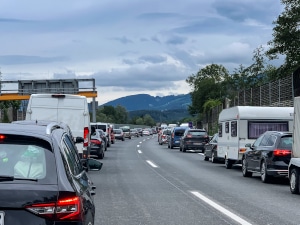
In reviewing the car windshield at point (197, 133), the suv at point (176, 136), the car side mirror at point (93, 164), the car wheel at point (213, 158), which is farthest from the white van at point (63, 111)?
the suv at point (176, 136)

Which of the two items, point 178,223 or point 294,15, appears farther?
point 294,15

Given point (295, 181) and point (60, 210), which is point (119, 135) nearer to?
point (295, 181)

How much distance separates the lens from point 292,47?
5969 centimetres

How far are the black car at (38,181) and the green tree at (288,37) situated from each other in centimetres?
Result: 5435

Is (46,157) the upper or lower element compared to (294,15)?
lower

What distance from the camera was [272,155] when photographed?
18875 mm

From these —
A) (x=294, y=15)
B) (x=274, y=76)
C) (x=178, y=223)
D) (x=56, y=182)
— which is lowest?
(x=178, y=223)

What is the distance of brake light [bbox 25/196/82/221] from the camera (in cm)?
518

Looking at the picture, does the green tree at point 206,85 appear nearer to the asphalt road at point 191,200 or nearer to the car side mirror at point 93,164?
the asphalt road at point 191,200

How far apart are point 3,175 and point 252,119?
1993 cm

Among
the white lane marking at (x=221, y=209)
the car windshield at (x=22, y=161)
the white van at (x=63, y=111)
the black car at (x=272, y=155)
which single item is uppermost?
the white van at (x=63, y=111)

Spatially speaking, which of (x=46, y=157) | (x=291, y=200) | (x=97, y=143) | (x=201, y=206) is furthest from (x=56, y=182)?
(x=97, y=143)

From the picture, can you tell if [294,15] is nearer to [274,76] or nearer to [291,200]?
[274,76]

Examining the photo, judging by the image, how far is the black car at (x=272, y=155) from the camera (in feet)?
61.4
